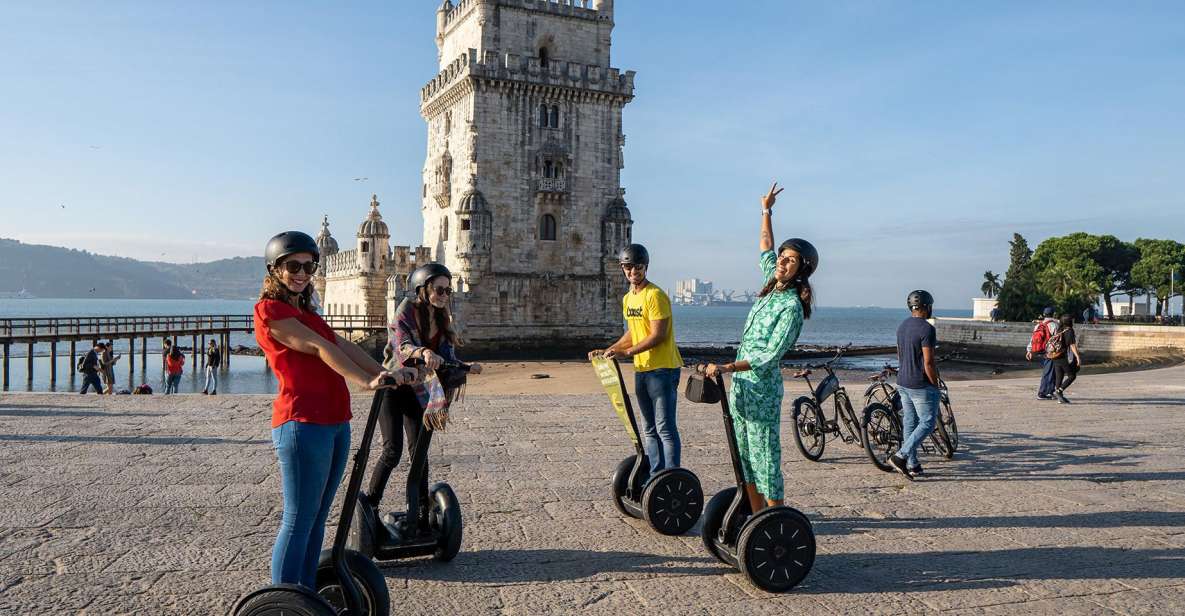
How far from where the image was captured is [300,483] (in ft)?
11.2

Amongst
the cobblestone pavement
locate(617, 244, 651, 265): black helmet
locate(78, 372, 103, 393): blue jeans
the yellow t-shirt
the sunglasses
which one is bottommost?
locate(78, 372, 103, 393): blue jeans

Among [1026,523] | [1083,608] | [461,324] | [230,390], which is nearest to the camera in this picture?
[1083,608]

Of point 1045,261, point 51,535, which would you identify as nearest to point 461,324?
point 51,535

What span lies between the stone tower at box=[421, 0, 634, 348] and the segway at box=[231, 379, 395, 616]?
35.1 meters

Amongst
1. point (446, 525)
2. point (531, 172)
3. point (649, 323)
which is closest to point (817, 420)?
point (649, 323)

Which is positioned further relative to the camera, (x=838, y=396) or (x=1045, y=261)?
(x=1045, y=261)

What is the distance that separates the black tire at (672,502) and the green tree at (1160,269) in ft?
225

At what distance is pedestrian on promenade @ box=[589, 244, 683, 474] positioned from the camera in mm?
6023

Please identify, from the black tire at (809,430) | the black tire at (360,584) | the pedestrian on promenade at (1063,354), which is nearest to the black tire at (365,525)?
the black tire at (360,584)

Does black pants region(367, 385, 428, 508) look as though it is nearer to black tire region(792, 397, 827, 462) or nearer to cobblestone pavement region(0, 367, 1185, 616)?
cobblestone pavement region(0, 367, 1185, 616)

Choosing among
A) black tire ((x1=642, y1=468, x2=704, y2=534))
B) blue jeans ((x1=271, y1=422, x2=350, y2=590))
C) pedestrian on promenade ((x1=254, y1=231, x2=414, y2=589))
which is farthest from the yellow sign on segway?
blue jeans ((x1=271, y1=422, x2=350, y2=590))

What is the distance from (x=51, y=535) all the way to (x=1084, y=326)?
170ft

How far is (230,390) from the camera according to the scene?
117ft

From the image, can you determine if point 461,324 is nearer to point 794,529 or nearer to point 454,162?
point 454,162
